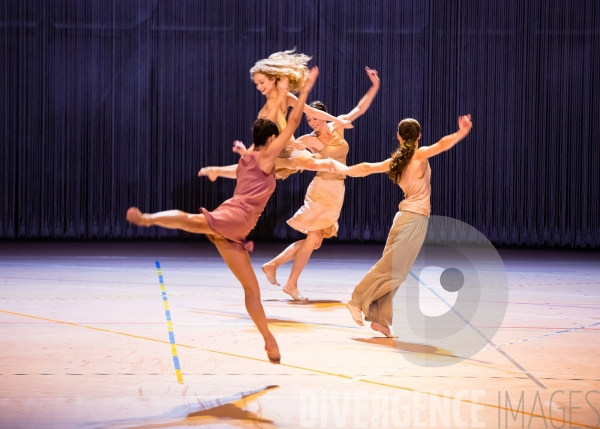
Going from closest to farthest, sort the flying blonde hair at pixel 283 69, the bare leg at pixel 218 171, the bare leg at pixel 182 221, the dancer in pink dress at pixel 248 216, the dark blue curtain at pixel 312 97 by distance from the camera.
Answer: the bare leg at pixel 182 221 < the dancer in pink dress at pixel 248 216 < the bare leg at pixel 218 171 < the flying blonde hair at pixel 283 69 < the dark blue curtain at pixel 312 97

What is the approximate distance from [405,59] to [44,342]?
9.45 m

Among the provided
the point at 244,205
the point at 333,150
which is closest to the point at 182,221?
the point at 244,205

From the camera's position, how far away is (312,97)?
13250 millimetres

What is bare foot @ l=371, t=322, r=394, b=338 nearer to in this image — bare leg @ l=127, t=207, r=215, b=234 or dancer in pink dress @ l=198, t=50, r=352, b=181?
dancer in pink dress @ l=198, t=50, r=352, b=181

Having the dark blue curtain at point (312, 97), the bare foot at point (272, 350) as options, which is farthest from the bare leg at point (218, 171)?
the dark blue curtain at point (312, 97)

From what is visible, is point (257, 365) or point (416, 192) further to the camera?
point (416, 192)

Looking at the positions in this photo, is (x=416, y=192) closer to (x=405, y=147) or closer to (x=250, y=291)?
(x=405, y=147)

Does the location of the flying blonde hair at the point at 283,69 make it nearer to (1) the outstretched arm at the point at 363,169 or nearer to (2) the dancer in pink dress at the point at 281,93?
(2) the dancer in pink dress at the point at 281,93

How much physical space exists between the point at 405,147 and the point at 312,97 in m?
7.96

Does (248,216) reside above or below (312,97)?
below

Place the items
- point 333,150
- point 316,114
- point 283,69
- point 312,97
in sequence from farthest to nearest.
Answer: point 312,97 < point 333,150 < point 316,114 < point 283,69

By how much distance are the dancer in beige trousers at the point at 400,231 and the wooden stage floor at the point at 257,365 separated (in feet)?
0.74

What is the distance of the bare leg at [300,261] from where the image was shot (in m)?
6.97

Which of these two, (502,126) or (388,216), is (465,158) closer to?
(502,126)
